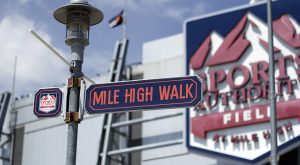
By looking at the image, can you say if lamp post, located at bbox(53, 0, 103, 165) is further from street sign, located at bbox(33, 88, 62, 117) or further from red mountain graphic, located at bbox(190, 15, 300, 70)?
red mountain graphic, located at bbox(190, 15, 300, 70)

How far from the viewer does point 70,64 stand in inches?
328

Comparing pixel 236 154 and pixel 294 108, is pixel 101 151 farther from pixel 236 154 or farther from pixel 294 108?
pixel 294 108

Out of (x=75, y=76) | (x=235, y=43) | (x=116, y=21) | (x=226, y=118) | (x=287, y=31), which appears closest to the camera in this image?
(x=75, y=76)

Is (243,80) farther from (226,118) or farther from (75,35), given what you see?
(75,35)

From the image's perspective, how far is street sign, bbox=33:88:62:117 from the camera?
8.52 m

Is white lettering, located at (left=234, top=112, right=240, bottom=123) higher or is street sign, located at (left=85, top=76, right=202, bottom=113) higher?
white lettering, located at (left=234, top=112, right=240, bottom=123)

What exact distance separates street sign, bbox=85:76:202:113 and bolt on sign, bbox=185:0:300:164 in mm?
17545

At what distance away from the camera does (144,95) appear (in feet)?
27.1

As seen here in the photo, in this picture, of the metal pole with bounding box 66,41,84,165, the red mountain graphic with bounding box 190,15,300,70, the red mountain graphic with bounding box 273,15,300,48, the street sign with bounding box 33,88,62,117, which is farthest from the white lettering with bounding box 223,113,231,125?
the metal pole with bounding box 66,41,84,165

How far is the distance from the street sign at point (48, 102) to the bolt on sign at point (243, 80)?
17592 millimetres

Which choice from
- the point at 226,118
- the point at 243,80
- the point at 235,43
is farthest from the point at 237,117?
the point at 235,43

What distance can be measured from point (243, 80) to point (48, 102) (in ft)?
63.2

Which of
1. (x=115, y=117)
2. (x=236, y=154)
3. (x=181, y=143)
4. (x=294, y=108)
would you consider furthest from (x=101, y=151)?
(x=294, y=108)

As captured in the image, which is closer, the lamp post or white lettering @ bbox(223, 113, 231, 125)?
the lamp post
